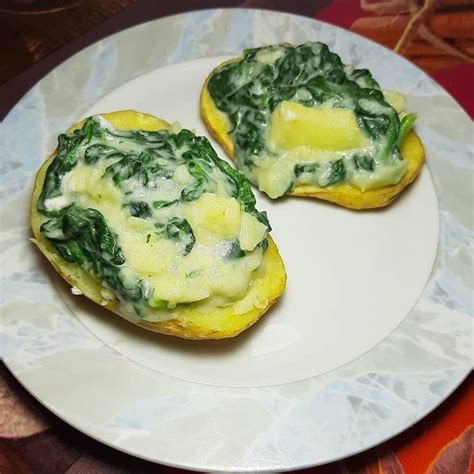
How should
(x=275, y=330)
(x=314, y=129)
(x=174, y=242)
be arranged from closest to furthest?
(x=174, y=242), (x=275, y=330), (x=314, y=129)

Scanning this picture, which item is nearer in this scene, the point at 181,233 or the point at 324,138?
the point at 181,233

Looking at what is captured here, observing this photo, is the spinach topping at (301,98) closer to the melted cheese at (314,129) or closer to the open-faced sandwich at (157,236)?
the melted cheese at (314,129)

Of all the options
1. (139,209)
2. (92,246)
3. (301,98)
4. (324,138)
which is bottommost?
(92,246)

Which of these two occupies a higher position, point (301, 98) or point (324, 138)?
point (301, 98)

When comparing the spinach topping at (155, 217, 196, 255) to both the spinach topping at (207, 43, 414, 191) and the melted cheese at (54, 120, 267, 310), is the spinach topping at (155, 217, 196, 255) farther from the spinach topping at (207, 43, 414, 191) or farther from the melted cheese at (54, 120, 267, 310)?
the spinach topping at (207, 43, 414, 191)

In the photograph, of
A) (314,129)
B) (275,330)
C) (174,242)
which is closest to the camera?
(174,242)

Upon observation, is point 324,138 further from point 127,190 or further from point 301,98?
point 127,190

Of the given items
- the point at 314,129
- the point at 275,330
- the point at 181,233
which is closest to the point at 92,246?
the point at 181,233
